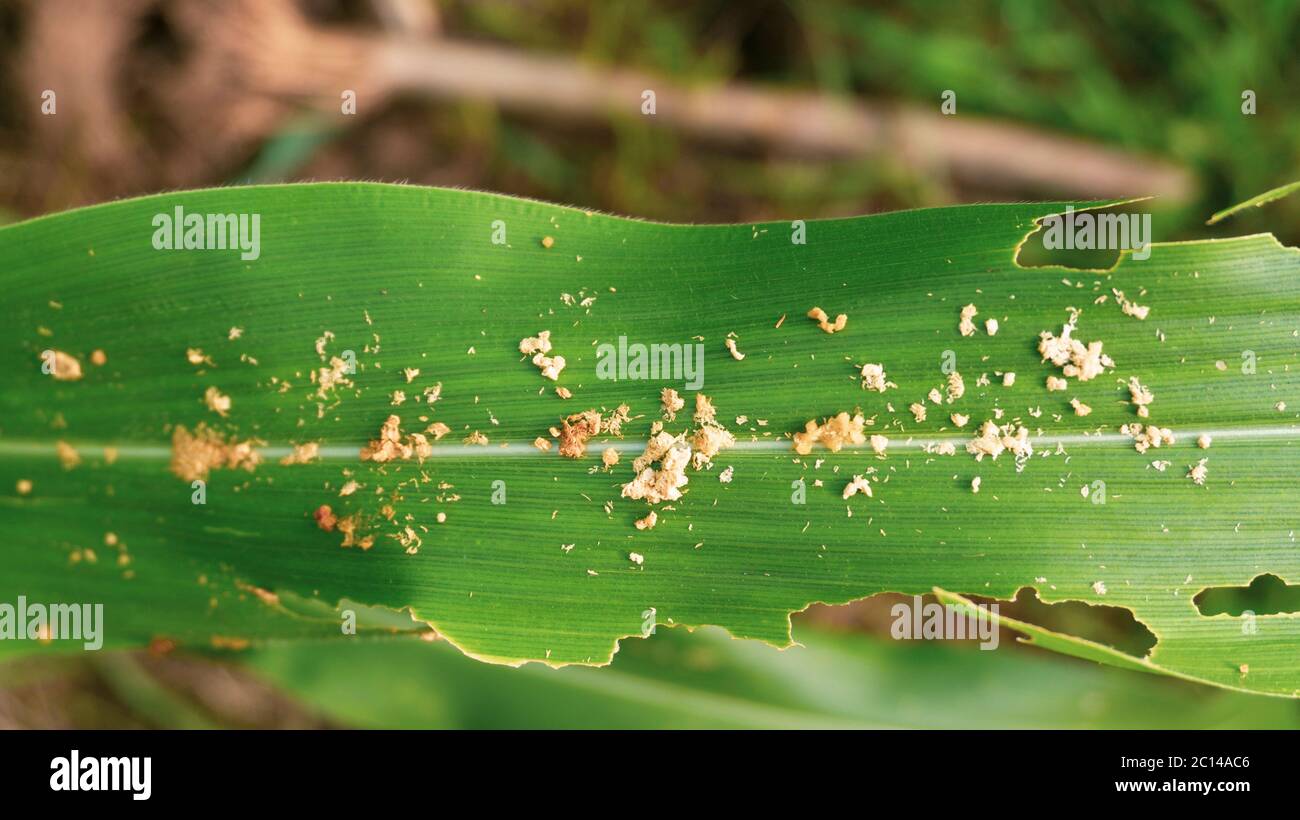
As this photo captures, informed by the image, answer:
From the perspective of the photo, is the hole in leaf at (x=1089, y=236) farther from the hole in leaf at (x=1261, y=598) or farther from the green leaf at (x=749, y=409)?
the hole in leaf at (x=1261, y=598)

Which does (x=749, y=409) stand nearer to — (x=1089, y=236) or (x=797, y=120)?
(x=1089, y=236)

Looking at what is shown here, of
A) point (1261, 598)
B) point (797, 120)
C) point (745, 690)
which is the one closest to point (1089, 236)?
point (797, 120)

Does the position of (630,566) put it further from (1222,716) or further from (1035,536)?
(1222,716)

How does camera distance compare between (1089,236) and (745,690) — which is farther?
(745,690)

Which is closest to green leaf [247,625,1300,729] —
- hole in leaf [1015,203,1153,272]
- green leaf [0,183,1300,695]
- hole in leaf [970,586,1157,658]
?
hole in leaf [970,586,1157,658]

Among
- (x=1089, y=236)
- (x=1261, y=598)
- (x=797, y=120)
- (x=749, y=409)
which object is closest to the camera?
(x=749, y=409)

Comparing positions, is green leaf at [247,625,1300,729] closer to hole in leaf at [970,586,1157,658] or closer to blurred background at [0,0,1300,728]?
blurred background at [0,0,1300,728]

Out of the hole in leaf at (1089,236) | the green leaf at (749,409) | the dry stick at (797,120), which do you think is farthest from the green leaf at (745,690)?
the dry stick at (797,120)
